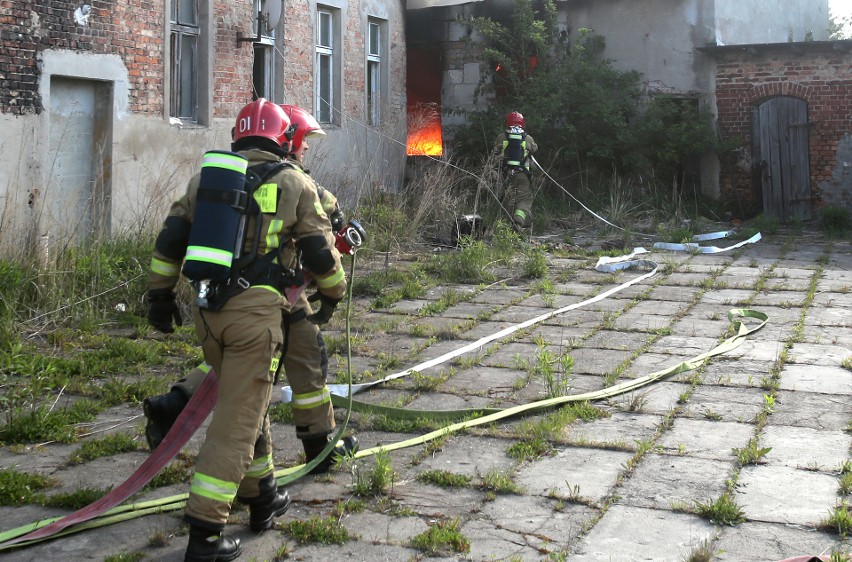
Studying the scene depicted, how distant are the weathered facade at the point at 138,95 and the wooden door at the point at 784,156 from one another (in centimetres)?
709

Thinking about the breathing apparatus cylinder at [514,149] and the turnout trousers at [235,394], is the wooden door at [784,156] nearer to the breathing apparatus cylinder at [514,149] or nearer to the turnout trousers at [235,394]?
the breathing apparatus cylinder at [514,149]

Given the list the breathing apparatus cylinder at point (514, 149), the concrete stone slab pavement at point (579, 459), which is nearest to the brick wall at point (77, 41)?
the concrete stone slab pavement at point (579, 459)

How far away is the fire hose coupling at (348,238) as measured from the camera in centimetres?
482

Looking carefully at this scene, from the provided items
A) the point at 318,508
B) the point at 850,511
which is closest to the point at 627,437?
the point at 850,511

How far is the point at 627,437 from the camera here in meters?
5.48

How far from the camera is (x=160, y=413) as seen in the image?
15.1 feet

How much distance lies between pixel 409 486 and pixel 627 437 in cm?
141

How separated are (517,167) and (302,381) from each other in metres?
10.4

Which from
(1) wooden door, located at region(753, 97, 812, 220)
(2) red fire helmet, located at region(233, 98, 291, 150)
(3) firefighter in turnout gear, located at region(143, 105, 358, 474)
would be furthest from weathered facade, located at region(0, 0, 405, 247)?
(1) wooden door, located at region(753, 97, 812, 220)

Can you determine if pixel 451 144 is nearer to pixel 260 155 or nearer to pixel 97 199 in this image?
pixel 97 199

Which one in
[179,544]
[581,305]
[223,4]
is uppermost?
[223,4]

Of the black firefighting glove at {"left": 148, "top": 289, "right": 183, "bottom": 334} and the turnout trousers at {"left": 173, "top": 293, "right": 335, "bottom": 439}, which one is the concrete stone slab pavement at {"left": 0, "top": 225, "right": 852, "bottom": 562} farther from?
the black firefighting glove at {"left": 148, "top": 289, "right": 183, "bottom": 334}

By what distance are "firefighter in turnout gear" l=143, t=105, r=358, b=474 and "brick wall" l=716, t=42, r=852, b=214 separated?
46.6ft

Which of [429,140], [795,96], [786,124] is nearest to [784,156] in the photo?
[786,124]
